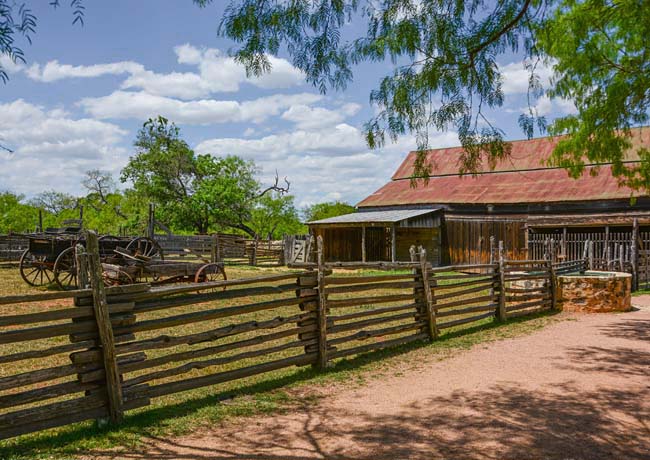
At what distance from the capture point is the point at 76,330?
507 centimetres

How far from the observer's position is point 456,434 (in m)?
4.95

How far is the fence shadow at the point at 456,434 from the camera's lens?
179 inches

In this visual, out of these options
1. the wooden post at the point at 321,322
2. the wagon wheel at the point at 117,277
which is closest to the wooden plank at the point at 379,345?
the wooden post at the point at 321,322

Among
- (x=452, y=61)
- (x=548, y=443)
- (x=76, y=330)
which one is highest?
(x=452, y=61)

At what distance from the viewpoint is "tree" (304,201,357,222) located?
219ft

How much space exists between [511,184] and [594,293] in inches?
578

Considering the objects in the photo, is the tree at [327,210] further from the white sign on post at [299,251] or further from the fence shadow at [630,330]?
the fence shadow at [630,330]

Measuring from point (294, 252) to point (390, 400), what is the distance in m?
23.5

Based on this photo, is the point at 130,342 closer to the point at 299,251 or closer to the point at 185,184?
the point at 299,251

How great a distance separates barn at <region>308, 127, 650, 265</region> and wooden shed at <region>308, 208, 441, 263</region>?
46mm

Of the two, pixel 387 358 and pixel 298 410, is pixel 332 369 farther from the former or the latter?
pixel 298 410

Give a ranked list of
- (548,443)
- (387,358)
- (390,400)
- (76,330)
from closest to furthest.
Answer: (548,443), (76,330), (390,400), (387,358)

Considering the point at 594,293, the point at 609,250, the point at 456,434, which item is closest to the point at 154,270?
the point at 594,293

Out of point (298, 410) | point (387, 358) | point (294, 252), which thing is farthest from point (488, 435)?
point (294, 252)
